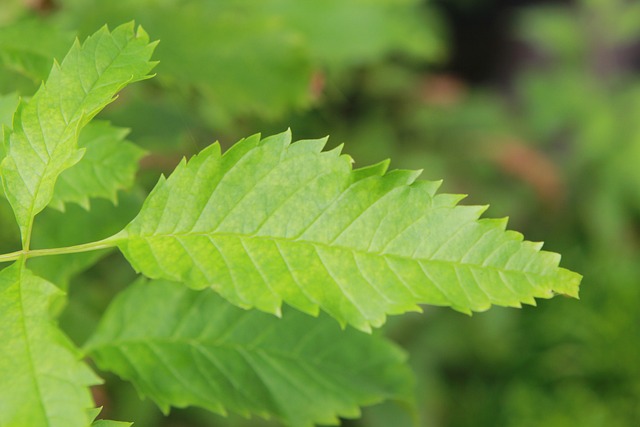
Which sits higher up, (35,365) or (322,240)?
(322,240)

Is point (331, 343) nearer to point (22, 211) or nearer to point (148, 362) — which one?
point (148, 362)

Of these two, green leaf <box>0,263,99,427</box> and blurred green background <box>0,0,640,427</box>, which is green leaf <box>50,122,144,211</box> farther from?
blurred green background <box>0,0,640,427</box>

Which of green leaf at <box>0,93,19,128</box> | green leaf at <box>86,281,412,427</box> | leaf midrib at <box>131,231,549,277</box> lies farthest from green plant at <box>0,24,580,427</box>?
green leaf at <box>86,281,412,427</box>

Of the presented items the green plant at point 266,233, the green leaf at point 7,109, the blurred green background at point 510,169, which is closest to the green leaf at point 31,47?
the green leaf at point 7,109

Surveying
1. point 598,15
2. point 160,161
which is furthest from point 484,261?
point 598,15

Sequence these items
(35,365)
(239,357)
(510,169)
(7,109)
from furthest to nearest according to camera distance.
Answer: (510,169) < (239,357) < (7,109) < (35,365)

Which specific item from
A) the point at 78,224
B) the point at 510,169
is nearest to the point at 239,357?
the point at 78,224

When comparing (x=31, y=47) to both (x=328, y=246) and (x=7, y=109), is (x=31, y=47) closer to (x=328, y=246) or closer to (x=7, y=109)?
(x=7, y=109)
